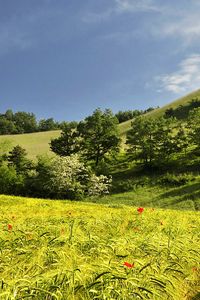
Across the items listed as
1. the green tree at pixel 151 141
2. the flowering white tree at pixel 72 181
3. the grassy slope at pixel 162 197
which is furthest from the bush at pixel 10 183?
the green tree at pixel 151 141

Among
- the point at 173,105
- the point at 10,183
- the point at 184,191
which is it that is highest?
the point at 173,105

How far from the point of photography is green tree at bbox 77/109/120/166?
82.1 m

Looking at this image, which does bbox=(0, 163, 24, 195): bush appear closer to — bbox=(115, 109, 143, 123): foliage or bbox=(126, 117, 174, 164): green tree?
bbox=(126, 117, 174, 164): green tree

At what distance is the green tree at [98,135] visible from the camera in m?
82.1

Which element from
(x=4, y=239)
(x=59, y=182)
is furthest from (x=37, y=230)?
(x=59, y=182)

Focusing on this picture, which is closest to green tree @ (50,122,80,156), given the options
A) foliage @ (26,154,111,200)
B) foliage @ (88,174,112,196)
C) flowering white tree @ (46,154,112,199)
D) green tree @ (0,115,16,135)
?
flowering white tree @ (46,154,112,199)

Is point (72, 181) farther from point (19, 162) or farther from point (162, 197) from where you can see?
point (19, 162)

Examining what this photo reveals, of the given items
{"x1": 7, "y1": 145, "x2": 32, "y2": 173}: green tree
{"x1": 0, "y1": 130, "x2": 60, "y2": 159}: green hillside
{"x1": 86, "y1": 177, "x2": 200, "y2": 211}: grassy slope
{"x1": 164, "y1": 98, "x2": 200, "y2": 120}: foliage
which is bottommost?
{"x1": 86, "y1": 177, "x2": 200, "y2": 211}: grassy slope

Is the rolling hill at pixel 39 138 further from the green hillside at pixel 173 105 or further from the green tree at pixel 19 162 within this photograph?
the green tree at pixel 19 162

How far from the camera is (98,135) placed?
84188mm

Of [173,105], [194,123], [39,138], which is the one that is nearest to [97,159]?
[194,123]

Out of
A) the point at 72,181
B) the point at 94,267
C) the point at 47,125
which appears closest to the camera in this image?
the point at 94,267

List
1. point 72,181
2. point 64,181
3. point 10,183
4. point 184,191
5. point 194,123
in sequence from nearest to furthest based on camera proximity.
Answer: point 184,191 → point 64,181 → point 72,181 → point 10,183 → point 194,123

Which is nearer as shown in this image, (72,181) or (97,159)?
(72,181)
